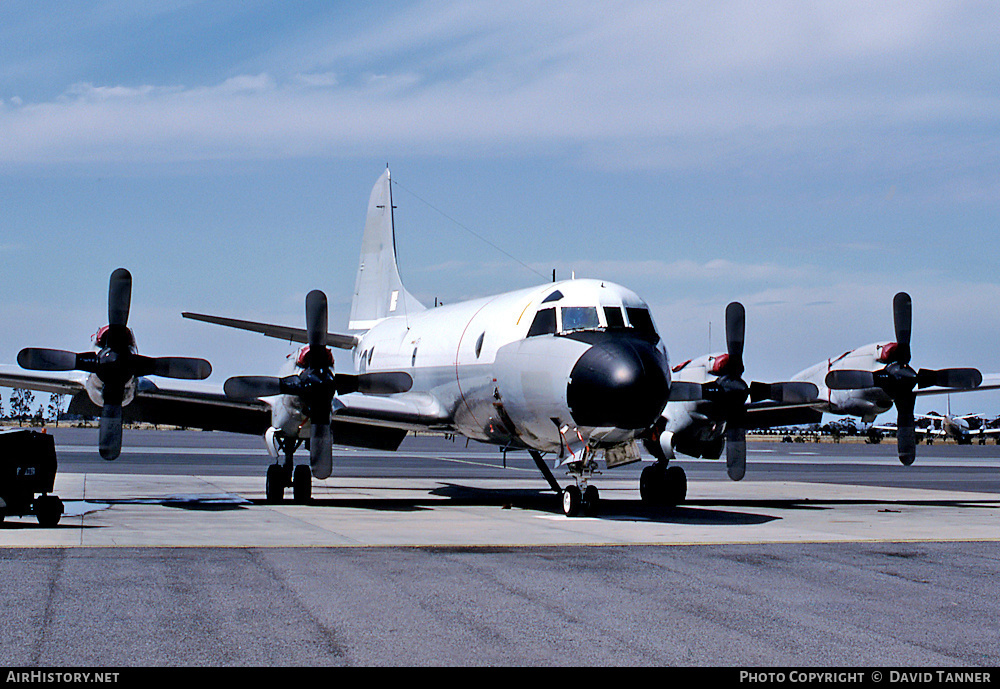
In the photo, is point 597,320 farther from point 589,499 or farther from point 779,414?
point 779,414

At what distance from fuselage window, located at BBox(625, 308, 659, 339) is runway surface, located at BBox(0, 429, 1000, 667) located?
327 cm

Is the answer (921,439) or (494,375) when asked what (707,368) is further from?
(921,439)

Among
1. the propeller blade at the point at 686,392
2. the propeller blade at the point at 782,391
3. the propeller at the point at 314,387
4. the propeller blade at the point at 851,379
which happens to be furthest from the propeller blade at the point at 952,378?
the propeller at the point at 314,387

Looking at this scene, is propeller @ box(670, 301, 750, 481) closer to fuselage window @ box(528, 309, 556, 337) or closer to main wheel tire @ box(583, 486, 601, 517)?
main wheel tire @ box(583, 486, 601, 517)

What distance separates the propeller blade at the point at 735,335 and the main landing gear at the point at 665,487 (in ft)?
8.18

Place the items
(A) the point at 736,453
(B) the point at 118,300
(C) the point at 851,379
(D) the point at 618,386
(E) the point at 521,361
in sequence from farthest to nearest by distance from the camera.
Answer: (C) the point at 851,379, (A) the point at 736,453, (B) the point at 118,300, (E) the point at 521,361, (D) the point at 618,386

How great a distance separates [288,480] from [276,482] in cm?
27

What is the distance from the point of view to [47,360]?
19.2 meters

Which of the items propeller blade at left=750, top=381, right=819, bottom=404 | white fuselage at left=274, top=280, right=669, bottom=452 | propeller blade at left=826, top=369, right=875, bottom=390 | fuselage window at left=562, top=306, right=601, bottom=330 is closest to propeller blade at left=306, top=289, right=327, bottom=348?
white fuselage at left=274, top=280, right=669, bottom=452

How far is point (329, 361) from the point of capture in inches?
822

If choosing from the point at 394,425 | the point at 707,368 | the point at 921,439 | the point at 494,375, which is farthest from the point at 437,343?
the point at 921,439

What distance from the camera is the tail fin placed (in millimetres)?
31812

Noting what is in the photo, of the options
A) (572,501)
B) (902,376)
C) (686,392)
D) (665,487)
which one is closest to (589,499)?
(572,501)
